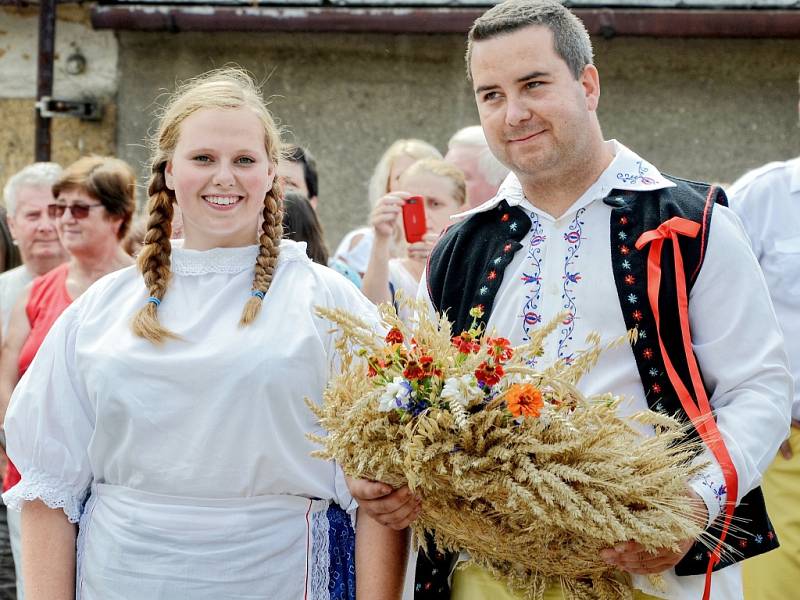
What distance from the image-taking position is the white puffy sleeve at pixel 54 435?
2.95 metres

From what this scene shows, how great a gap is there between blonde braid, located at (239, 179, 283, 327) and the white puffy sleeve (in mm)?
469

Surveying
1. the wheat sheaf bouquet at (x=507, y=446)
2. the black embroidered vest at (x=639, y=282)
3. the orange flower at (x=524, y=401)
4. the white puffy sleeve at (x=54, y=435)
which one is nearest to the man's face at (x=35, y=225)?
the white puffy sleeve at (x=54, y=435)

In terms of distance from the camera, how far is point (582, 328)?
2748 millimetres

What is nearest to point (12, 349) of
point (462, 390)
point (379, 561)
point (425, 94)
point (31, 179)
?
point (31, 179)

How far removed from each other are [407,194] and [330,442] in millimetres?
2502

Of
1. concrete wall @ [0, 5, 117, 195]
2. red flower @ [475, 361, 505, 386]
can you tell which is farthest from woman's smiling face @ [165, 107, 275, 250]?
concrete wall @ [0, 5, 117, 195]

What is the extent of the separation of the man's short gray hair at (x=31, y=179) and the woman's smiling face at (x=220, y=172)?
2874 mm

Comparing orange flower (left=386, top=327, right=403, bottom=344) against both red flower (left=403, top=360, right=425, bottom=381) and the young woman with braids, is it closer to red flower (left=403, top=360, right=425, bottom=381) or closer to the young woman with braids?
red flower (left=403, top=360, right=425, bottom=381)

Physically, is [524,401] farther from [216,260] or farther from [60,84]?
[60,84]

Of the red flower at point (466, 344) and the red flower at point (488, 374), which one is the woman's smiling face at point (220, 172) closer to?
the red flower at point (466, 344)

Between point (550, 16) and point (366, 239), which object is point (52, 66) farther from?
point (550, 16)

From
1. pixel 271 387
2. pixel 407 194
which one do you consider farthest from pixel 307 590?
pixel 407 194

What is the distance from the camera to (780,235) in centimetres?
398

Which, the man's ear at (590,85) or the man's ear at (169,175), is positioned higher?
the man's ear at (590,85)
